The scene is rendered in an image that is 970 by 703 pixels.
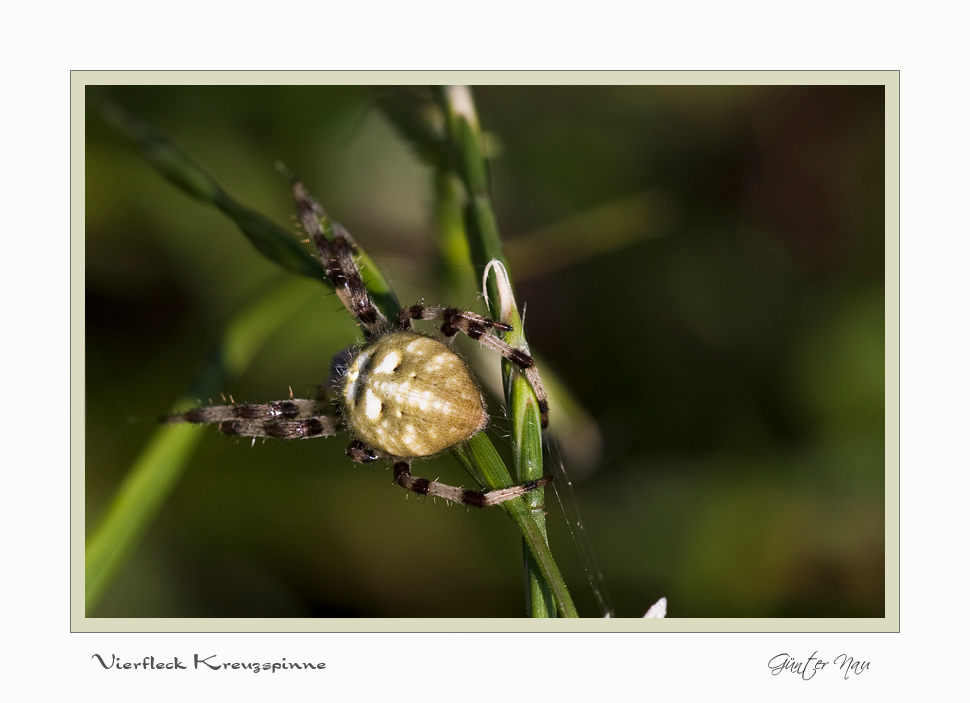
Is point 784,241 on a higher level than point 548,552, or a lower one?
higher

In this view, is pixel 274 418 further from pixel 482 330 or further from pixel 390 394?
pixel 482 330

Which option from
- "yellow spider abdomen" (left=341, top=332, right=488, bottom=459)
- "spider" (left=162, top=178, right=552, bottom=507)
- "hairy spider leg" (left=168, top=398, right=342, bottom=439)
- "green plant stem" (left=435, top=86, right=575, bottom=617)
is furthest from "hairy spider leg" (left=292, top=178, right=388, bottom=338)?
"green plant stem" (left=435, top=86, right=575, bottom=617)

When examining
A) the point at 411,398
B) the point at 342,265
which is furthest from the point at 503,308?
the point at 342,265

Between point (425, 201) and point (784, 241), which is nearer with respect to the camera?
point (425, 201)

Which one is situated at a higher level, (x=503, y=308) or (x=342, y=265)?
(x=342, y=265)

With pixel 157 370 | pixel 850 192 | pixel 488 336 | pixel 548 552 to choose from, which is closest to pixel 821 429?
pixel 850 192

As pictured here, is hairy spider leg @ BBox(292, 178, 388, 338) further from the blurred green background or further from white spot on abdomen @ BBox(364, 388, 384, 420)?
the blurred green background

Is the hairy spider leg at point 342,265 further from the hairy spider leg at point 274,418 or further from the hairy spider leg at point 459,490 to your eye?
the hairy spider leg at point 459,490

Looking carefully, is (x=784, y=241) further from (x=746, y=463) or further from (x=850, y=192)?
(x=746, y=463)
